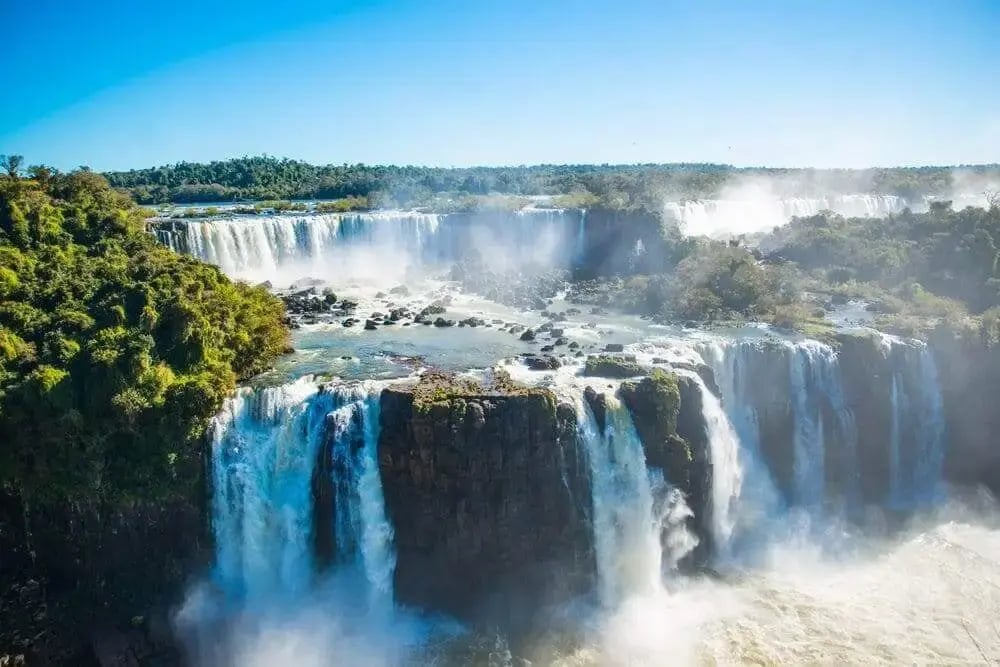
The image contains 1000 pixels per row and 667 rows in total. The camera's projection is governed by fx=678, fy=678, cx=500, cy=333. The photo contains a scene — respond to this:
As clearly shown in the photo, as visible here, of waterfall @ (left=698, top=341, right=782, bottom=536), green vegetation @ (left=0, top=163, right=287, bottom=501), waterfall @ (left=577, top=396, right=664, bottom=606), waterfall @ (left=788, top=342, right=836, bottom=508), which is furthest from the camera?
waterfall @ (left=788, top=342, right=836, bottom=508)

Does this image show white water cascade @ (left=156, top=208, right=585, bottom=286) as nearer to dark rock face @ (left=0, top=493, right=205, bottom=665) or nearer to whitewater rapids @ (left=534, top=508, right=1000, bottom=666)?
dark rock face @ (left=0, top=493, right=205, bottom=665)

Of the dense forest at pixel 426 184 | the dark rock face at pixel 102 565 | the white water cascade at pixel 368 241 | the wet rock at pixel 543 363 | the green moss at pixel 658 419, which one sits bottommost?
the dark rock face at pixel 102 565

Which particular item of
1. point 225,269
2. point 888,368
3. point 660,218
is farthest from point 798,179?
point 225,269

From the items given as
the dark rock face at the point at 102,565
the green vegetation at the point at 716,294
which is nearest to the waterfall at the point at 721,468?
the green vegetation at the point at 716,294

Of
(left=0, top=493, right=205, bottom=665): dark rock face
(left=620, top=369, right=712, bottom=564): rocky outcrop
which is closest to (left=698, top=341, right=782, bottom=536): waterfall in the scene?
(left=620, top=369, right=712, bottom=564): rocky outcrop

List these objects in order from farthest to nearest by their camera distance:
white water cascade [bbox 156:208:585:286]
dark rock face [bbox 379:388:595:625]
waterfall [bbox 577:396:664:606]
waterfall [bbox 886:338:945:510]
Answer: white water cascade [bbox 156:208:585:286]
waterfall [bbox 886:338:945:510]
waterfall [bbox 577:396:664:606]
dark rock face [bbox 379:388:595:625]

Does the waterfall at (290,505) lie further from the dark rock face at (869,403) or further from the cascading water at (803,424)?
the dark rock face at (869,403)

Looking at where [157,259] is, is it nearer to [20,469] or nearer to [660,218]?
[20,469]
